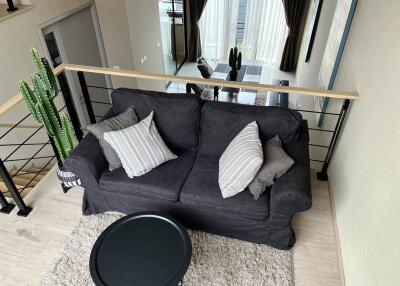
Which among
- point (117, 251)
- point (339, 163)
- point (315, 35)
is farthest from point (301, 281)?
point (315, 35)

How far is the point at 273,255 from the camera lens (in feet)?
6.64

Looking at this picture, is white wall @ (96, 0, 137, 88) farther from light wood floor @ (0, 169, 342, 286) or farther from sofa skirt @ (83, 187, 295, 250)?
sofa skirt @ (83, 187, 295, 250)

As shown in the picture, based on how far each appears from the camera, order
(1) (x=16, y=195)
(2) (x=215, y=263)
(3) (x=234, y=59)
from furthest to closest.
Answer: (3) (x=234, y=59) < (1) (x=16, y=195) < (2) (x=215, y=263)

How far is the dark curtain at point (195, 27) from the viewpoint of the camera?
650 cm

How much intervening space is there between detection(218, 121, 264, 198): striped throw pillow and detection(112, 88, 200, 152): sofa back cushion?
0.40m

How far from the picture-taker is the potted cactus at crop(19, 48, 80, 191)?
6.83 ft

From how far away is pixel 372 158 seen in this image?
5.48 ft

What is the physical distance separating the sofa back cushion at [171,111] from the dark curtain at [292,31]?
489cm

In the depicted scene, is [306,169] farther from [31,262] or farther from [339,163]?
[31,262]

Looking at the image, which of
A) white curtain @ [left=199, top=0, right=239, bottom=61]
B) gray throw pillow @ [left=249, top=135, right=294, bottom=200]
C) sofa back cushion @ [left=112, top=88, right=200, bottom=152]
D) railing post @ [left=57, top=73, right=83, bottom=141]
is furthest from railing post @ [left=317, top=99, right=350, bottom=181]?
white curtain @ [left=199, top=0, right=239, bottom=61]

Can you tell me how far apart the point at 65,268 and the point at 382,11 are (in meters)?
2.63

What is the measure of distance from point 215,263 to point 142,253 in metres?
0.59

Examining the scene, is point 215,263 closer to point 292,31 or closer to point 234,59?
point 234,59

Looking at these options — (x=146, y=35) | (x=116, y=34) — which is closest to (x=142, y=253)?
(x=116, y=34)
